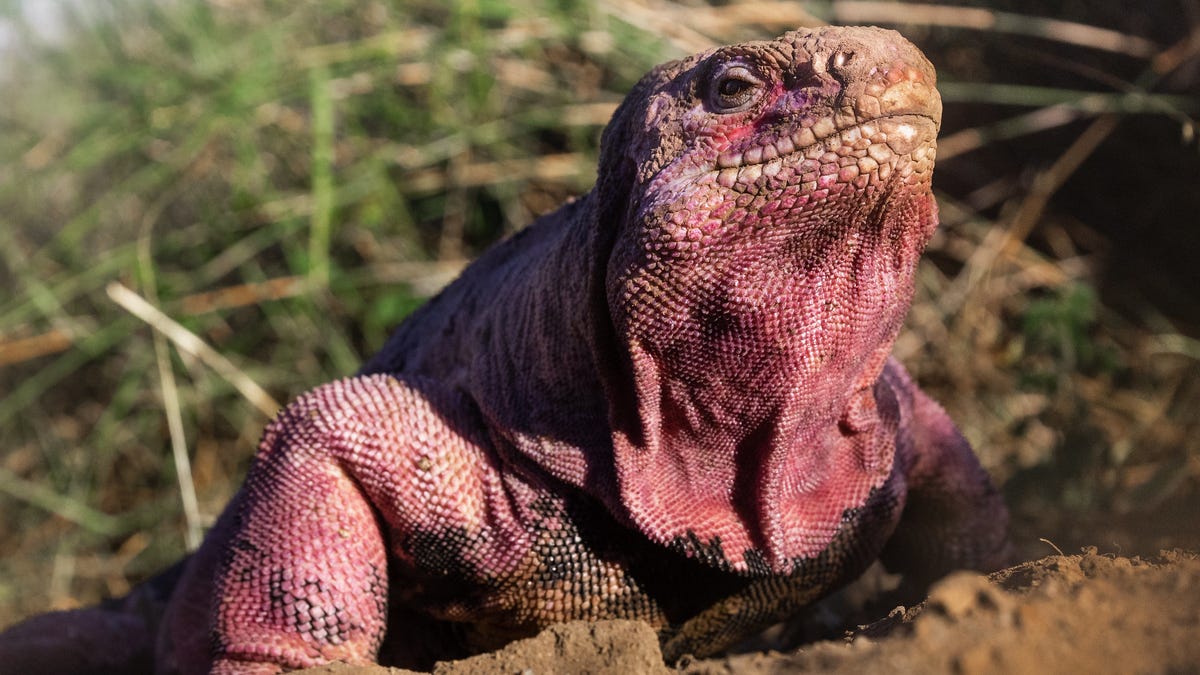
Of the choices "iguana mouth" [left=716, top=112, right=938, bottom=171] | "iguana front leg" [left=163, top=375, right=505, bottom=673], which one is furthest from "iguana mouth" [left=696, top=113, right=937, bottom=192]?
"iguana front leg" [left=163, top=375, right=505, bottom=673]

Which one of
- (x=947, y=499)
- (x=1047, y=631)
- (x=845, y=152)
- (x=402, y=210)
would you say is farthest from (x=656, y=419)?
(x=402, y=210)

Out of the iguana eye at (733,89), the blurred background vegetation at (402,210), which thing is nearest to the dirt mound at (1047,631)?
the iguana eye at (733,89)

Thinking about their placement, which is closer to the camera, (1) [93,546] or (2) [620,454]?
(2) [620,454]

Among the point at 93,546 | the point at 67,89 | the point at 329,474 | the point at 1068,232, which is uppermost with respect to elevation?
the point at 329,474

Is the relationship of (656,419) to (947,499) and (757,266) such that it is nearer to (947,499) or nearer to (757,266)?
(757,266)

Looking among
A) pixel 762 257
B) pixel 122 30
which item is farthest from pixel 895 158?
pixel 122 30

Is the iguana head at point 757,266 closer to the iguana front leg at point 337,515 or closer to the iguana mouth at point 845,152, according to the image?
the iguana mouth at point 845,152

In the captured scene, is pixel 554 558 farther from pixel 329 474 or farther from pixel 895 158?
pixel 895 158

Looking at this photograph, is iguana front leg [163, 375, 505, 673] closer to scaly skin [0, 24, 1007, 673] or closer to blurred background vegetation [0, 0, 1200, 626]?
scaly skin [0, 24, 1007, 673]
